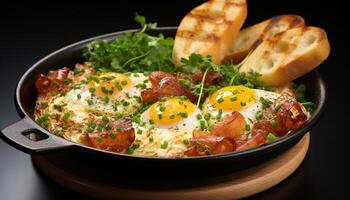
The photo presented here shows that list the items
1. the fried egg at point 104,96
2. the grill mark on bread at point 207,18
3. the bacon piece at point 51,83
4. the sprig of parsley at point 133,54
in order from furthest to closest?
the grill mark on bread at point 207,18 → the sprig of parsley at point 133,54 → the bacon piece at point 51,83 → the fried egg at point 104,96

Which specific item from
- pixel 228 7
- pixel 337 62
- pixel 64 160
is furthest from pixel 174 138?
pixel 337 62

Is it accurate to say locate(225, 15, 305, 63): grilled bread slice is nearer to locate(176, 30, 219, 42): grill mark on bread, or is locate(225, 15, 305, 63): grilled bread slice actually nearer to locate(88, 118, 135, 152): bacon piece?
locate(176, 30, 219, 42): grill mark on bread

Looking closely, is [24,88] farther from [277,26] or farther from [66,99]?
[277,26]

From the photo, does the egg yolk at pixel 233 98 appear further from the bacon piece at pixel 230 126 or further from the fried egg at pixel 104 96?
the fried egg at pixel 104 96

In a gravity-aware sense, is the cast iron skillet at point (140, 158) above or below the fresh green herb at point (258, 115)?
above

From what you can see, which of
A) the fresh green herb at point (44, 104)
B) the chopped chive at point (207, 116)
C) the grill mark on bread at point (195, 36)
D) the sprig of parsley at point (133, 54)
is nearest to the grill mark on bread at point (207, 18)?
the grill mark on bread at point (195, 36)

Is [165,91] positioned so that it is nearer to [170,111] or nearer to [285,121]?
[170,111]

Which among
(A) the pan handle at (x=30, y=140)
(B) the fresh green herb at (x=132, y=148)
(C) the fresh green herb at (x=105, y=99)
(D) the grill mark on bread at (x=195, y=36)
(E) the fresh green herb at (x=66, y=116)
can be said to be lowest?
(B) the fresh green herb at (x=132, y=148)

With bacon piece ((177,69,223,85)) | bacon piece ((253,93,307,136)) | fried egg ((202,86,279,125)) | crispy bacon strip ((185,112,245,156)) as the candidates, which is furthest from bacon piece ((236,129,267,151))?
bacon piece ((177,69,223,85))
